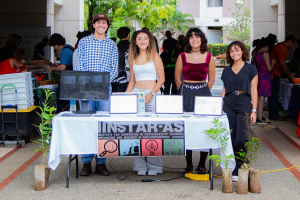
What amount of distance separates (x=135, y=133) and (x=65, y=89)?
37.6 inches

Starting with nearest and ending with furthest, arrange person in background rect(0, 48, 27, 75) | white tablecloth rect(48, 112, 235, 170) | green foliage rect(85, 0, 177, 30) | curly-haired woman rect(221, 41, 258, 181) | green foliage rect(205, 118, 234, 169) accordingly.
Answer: green foliage rect(205, 118, 234, 169), white tablecloth rect(48, 112, 235, 170), curly-haired woman rect(221, 41, 258, 181), person in background rect(0, 48, 27, 75), green foliage rect(85, 0, 177, 30)

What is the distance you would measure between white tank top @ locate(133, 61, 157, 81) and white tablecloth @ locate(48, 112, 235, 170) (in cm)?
73

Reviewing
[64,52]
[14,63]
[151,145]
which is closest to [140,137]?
[151,145]

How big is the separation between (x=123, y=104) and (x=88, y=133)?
0.53 metres

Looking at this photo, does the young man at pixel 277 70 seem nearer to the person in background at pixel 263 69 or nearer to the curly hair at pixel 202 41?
the person in background at pixel 263 69

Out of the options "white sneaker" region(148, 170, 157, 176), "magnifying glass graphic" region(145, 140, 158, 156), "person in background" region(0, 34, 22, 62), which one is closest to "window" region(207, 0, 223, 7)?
"person in background" region(0, 34, 22, 62)

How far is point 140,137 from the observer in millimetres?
4410

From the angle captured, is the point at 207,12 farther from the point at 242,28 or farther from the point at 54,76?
the point at 54,76

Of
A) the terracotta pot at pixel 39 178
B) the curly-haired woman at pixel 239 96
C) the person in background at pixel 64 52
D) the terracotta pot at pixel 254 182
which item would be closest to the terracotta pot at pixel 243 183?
the terracotta pot at pixel 254 182

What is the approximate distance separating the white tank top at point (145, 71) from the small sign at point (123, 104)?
47cm

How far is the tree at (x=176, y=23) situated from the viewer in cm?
3862

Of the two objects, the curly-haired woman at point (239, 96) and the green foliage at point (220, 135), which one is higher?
the curly-haired woman at point (239, 96)

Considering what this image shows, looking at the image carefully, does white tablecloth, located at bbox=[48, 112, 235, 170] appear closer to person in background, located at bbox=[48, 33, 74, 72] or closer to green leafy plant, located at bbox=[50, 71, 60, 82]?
person in background, located at bbox=[48, 33, 74, 72]

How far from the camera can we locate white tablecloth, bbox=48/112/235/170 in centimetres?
438
